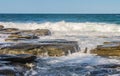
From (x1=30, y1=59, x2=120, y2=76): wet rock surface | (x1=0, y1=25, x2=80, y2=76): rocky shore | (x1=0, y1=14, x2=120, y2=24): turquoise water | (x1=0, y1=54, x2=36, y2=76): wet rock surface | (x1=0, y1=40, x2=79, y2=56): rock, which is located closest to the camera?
(x1=0, y1=54, x2=36, y2=76): wet rock surface

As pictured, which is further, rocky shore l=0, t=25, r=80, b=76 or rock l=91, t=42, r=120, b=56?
rock l=91, t=42, r=120, b=56

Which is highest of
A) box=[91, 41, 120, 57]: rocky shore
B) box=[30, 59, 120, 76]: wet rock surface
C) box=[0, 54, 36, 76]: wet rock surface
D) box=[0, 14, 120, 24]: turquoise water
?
box=[0, 54, 36, 76]: wet rock surface

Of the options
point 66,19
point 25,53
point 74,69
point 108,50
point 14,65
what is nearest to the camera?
point 14,65

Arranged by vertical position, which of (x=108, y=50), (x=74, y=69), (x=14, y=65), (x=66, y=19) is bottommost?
(x=66, y=19)

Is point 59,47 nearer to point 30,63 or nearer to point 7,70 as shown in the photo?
point 30,63

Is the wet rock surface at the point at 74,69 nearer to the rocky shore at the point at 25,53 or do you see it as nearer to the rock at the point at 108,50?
the rocky shore at the point at 25,53

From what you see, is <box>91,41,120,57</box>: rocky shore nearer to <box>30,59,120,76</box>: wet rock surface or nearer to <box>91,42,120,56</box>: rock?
<box>91,42,120,56</box>: rock

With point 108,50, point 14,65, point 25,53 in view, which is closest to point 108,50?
point 108,50

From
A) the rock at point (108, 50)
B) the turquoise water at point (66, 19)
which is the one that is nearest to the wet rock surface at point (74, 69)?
the rock at point (108, 50)

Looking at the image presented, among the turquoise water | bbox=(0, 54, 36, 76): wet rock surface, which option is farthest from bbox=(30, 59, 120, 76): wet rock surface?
the turquoise water

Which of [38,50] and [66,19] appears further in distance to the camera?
[66,19]

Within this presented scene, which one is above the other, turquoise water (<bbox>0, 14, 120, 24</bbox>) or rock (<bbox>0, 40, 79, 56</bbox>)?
rock (<bbox>0, 40, 79, 56</bbox>)

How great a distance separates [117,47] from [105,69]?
3.19m

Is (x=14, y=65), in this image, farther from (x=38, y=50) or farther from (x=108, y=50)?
(x=108, y=50)
